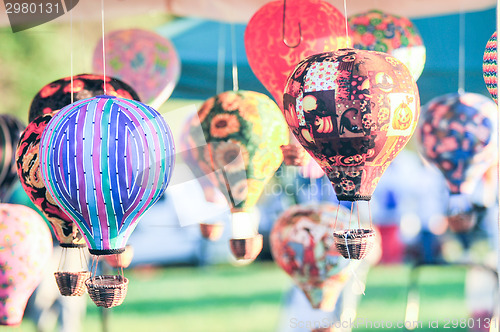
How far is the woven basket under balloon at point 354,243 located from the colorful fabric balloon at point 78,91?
0.56 m

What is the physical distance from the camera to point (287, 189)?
324 centimetres

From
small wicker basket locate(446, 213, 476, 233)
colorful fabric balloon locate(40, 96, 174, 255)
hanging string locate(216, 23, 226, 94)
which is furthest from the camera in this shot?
hanging string locate(216, 23, 226, 94)

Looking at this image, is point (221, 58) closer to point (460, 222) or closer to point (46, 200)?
point (460, 222)

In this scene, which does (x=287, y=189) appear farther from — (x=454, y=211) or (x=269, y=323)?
(x=454, y=211)

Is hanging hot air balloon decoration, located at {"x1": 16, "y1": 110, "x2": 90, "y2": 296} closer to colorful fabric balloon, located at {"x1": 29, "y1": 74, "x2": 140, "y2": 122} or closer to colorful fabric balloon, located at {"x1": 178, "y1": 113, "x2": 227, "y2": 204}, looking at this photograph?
colorful fabric balloon, located at {"x1": 29, "y1": 74, "x2": 140, "y2": 122}

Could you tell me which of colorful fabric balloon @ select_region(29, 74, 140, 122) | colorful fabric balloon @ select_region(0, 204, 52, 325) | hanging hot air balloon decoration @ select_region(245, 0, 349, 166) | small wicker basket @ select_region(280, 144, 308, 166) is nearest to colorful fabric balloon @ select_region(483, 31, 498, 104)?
hanging hot air balloon decoration @ select_region(245, 0, 349, 166)

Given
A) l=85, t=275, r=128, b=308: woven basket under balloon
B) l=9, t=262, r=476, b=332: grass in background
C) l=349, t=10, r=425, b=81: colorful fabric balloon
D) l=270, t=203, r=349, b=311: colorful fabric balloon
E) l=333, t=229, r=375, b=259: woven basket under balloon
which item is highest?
l=349, t=10, r=425, b=81: colorful fabric balloon

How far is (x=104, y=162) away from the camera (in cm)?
117

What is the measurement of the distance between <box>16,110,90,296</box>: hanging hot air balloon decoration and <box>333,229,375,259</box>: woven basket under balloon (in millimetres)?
491

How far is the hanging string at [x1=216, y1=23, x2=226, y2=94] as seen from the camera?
343cm

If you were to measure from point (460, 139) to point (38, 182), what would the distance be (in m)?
1.11

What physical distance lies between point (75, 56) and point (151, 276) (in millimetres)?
1156

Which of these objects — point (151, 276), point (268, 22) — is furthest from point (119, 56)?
point (151, 276)

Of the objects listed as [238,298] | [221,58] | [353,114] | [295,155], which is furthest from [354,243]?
[238,298]
